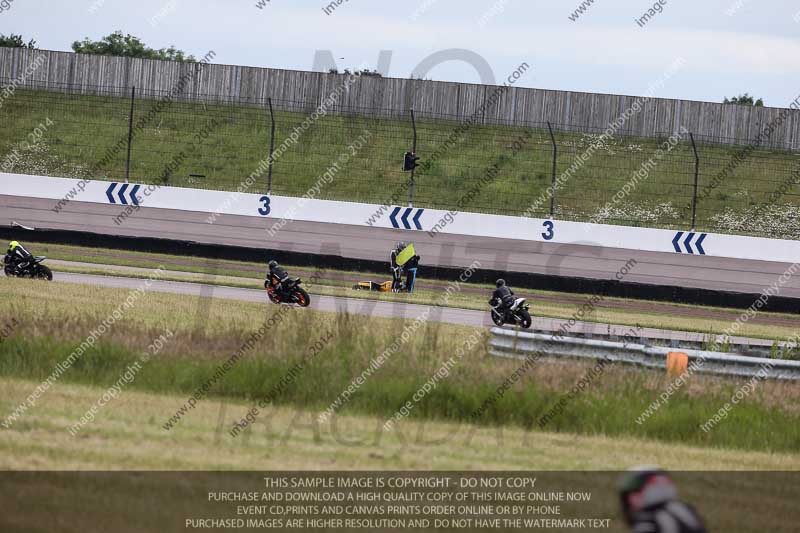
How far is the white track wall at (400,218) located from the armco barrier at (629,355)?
1298cm

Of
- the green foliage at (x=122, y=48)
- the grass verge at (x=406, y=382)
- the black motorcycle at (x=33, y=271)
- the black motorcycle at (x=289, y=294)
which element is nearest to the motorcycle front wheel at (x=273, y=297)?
the black motorcycle at (x=289, y=294)

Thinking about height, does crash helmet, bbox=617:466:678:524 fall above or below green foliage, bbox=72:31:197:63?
below

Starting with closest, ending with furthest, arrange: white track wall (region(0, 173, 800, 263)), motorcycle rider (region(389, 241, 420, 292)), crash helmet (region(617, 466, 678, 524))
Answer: crash helmet (region(617, 466, 678, 524)), motorcycle rider (region(389, 241, 420, 292)), white track wall (region(0, 173, 800, 263))

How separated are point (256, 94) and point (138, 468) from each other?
110ft

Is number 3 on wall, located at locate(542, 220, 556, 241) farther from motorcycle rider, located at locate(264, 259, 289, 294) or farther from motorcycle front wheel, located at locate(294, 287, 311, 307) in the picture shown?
motorcycle rider, located at locate(264, 259, 289, 294)

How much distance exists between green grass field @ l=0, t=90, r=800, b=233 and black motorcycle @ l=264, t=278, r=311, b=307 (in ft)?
34.1

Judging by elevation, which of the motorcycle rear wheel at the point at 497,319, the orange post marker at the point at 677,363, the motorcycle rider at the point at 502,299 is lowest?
the orange post marker at the point at 677,363

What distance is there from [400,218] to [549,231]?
3.55 m

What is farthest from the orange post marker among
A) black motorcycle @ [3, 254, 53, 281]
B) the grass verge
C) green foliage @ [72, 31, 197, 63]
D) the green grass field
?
green foliage @ [72, 31, 197, 63]

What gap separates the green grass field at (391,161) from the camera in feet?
99.7

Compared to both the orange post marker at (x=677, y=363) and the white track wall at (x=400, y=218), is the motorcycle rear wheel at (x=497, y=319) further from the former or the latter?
the white track wall at (x=400, y=218)

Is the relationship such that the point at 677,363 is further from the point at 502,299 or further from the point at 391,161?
the point at 391,161

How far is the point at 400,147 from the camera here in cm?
3416

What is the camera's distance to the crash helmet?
4305mm
